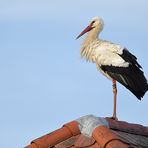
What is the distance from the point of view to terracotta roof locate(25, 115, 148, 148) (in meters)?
5.05

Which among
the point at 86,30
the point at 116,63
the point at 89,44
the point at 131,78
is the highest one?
the point at 86,30

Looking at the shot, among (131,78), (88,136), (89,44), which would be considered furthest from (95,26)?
(88,136)

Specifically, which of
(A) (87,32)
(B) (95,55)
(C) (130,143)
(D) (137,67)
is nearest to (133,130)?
(C) (130,143)

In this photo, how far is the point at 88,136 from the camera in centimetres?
527

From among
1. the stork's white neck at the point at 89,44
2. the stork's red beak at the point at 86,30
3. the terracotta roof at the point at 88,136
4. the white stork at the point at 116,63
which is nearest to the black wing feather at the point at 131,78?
the white stork at the point at 116,63

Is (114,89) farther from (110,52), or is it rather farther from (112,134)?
(112,134)

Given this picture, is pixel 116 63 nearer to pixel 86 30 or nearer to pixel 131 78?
pixel 131 78

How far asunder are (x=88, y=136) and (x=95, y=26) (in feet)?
19.6

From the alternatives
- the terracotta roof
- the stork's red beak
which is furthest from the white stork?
the terracotta roof

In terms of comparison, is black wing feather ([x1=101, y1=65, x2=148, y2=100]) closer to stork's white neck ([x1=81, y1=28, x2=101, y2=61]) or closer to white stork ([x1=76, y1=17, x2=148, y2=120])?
white stork ([x1=76, y1=17, x2=148, y2=120])

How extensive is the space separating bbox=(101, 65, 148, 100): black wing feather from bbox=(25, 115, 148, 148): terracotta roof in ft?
11.0

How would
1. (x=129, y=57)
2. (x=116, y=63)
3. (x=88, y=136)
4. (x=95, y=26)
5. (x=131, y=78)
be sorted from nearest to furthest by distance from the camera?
(x=88, y=136)
(x=131, y=78)
(x=129, y=57)
(x=116, y=63)
(x=95, y=26)

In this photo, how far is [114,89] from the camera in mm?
9617

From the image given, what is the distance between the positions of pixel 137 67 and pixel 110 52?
2.09ft
